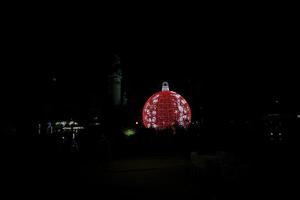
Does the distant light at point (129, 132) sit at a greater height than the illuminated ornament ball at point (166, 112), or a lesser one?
lesser

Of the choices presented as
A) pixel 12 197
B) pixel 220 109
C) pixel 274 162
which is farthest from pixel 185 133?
pixel 12 197

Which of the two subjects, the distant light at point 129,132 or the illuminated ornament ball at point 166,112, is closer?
the illuminated ornament ball at point 166,112

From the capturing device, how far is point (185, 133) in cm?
1344

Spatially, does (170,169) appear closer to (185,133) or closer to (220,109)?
(220,109)

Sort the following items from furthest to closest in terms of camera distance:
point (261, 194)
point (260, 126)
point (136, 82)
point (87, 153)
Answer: point (136, 82)
point (87, 153)
point (260, 126)
point (261, 194)

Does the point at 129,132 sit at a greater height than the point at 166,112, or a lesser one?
lesser

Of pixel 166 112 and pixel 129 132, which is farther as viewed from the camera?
pixel 129 132

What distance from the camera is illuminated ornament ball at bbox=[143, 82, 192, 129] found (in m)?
12.3

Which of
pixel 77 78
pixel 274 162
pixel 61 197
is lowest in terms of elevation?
pixel 61 197

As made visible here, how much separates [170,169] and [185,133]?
4016 mm

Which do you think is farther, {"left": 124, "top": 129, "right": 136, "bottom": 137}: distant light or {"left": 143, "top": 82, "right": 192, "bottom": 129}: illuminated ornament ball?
{"left": 124, "top": 129, "right": 136, "bottom": 137}: distant light

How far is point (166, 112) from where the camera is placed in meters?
12.4

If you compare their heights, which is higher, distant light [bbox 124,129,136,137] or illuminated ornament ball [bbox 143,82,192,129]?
illuminated ornament ball [bbox 143,82,192,129]

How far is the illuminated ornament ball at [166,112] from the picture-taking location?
40.5 feet
